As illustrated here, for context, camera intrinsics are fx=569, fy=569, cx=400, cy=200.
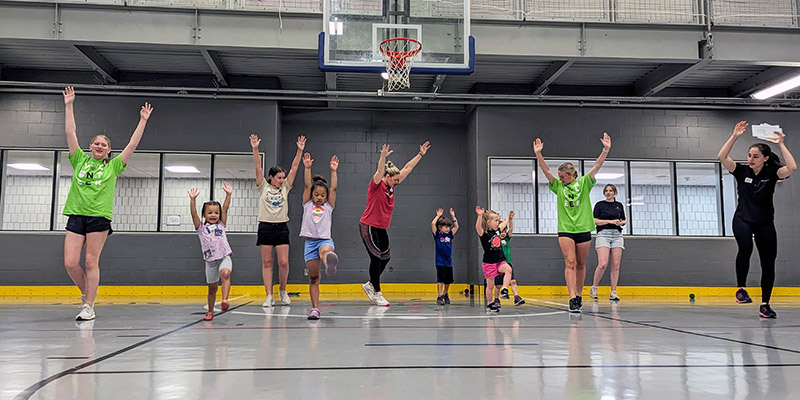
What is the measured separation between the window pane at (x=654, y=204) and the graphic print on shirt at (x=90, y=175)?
15020 mm

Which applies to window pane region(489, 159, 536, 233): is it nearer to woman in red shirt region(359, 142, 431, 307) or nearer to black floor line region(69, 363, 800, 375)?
woman in red shirt region(359, 142, 431, 307)

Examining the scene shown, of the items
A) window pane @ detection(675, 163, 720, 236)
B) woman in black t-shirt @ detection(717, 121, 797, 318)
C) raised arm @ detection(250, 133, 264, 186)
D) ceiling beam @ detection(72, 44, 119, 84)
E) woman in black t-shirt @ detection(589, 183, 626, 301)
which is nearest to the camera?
woman in black t-shirt @ detection(717, 121, 797, 318)

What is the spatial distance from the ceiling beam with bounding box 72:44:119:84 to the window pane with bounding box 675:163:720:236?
13846 millimetres

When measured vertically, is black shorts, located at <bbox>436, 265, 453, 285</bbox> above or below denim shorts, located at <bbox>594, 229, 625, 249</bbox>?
below

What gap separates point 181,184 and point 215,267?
33.0ft

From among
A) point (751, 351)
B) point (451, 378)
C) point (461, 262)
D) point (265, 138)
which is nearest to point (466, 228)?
point (461, 262)

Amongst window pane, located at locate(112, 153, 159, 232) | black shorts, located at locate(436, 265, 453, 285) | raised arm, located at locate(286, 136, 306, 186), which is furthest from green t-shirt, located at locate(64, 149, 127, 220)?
window pane, located at locate(112, 153, 159, 232)

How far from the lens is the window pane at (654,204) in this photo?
18016 millimetres

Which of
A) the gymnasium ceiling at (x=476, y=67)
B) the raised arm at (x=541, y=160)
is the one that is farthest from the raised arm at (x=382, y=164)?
the gymnasium ceiling at (x=476, y=67)

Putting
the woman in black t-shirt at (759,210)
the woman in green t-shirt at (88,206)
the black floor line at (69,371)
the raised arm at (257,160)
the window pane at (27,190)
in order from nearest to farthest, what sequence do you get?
1. the black floor line at (69,371)
2. the woman in green t-shirt at (88,206)
3. the woman in black t-shirt at (759,210)
4. the raised arm at (257,160)
5. the window pane at (27,190)

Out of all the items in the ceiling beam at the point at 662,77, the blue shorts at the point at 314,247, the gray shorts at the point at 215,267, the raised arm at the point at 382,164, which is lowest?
the gray shorts at the point at 215,267

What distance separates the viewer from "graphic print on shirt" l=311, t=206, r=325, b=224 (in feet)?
19.4

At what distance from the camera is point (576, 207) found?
6820 mm

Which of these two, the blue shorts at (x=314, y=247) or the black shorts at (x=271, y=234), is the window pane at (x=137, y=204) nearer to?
the black shorts at (x=271, y=234)
